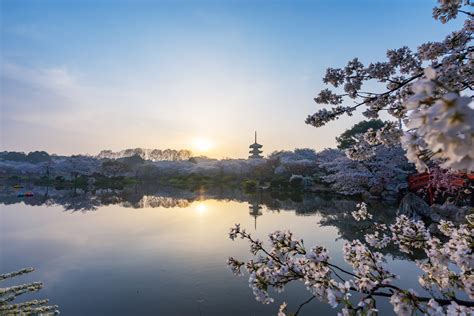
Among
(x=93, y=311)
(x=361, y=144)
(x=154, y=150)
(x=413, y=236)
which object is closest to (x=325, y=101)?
(x=361, y=144)

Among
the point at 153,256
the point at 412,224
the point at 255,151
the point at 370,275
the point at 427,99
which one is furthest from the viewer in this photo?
the point at 255,151

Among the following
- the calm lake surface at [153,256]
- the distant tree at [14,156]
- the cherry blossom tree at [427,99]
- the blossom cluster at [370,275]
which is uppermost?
the distant tree at [14,156]

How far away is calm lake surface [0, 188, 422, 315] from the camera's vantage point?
17.9ft

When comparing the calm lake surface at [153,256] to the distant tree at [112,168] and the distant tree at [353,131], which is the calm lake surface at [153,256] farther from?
the distant tree at [112,168]

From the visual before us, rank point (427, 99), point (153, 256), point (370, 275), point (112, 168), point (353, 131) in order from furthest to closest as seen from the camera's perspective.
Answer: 1. point (112, 168)
2. point (353, 131)
3. point (153, 256)
4. point (370, 275)
5. point (427, 99)

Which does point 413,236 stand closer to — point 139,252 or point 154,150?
point 139,252

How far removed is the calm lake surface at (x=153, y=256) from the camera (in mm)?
5441

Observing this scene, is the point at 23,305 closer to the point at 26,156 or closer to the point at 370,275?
the point at 370,275

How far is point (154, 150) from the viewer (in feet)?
285

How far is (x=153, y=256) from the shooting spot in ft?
27.0

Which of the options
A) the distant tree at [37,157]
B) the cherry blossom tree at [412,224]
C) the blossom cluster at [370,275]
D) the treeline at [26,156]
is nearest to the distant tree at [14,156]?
the treeline at [26,156]

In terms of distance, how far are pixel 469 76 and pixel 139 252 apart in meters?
8.54

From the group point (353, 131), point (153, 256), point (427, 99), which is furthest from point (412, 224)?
point (353, 131)

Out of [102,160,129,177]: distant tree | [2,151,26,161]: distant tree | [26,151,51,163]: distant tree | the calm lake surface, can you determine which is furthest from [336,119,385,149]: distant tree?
[2,151,26,161]: distant tree
